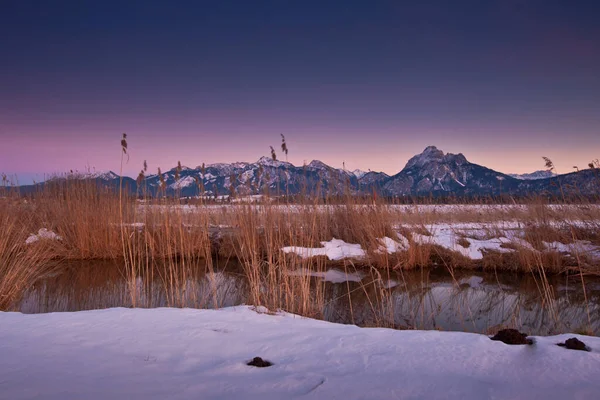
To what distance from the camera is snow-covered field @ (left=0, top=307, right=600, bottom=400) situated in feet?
4.35

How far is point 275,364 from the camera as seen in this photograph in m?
1.71

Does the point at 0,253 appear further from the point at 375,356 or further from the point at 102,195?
the point at 375,356

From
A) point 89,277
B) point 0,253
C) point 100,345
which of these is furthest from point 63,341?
point 89,277

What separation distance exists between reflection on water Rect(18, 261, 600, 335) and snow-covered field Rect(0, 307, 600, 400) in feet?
5.09

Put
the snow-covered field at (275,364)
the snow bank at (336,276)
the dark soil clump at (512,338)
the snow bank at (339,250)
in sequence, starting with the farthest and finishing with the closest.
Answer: the snow bank at (339,250) < the snow bank at (336,276) < the dark soil clump at (512,338) < the snow-covered field at (275,364)

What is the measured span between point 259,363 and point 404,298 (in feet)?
13.9

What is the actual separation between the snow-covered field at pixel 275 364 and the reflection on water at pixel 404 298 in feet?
5.09

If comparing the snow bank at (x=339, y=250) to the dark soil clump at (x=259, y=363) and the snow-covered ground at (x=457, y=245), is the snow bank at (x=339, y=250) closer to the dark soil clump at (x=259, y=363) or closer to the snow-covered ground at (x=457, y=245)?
the snow-covered ground at (x=457, y=245)

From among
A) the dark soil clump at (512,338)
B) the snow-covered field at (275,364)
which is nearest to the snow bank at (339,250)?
the snow-covered field at (275,364)

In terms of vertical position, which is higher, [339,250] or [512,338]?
[512,338]

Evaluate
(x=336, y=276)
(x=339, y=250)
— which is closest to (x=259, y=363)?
(x=336, y=276)

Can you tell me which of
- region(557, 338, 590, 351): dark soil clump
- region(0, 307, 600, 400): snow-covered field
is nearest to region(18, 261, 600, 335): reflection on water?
region(0, 307, 600, 400): snow-covered field

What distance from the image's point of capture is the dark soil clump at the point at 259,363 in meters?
1.69

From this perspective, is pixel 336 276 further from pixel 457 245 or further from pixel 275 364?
pixel 275 364
